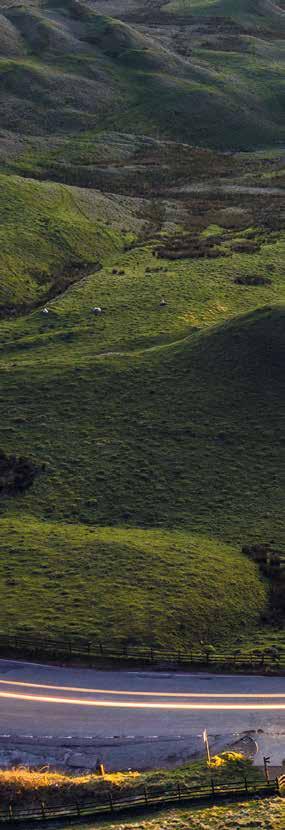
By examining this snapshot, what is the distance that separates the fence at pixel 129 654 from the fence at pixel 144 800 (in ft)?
24.4

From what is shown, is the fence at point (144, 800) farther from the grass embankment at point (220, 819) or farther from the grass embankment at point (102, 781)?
the grass embankment at point (220, 819)

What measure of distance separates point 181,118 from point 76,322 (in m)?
108

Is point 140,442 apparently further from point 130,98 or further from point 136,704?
point 130,98

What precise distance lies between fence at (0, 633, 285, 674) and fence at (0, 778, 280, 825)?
24.4 feet

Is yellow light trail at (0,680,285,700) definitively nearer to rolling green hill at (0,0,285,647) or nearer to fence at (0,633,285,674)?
fence at (0,633,285,674)

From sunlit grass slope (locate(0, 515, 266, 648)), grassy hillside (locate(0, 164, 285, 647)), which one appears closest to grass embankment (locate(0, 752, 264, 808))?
sunlit grass slope (locate(0, 515, 266, 648))

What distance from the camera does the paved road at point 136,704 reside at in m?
35.1

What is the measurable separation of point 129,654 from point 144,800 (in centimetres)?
870

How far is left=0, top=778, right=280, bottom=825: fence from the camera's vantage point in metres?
30.7

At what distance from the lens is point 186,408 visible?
63.1m

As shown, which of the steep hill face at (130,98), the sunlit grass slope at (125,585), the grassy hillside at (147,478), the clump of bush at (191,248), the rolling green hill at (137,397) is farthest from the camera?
the steep hill face at (130,98)

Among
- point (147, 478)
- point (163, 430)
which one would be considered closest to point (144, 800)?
point (147, 478)

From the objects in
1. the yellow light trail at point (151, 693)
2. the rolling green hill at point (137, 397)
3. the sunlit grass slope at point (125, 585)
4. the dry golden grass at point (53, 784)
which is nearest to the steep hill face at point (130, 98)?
the rolling green hill at point (137, 397)

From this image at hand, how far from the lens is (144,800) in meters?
31.1
